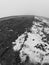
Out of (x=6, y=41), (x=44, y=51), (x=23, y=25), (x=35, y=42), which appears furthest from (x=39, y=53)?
(x=23, y=25)

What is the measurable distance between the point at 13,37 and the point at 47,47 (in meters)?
3.32

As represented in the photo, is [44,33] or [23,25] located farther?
[23,25]

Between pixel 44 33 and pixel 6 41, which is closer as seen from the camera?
pixel 6 41

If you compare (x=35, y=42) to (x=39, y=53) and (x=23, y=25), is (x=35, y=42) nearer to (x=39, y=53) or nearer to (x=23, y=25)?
(x=39, y=53)

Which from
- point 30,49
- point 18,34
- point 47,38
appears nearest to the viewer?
point 30,49

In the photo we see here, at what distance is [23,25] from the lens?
13.0 m

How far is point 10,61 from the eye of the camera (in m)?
7.70

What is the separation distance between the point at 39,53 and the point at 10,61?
210 cm

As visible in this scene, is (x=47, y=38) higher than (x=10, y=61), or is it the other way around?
(x=47, y=38)

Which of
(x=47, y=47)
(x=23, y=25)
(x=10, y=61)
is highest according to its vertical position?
(x=23, y=25)

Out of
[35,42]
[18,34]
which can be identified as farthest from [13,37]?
[35,42]

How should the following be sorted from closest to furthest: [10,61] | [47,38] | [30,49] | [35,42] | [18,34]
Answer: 1. [10,61]
2. [30,49]
3. [35,42]
4. [47,38]
5. [18,34]

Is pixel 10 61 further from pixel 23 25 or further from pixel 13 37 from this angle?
pixel 23 25

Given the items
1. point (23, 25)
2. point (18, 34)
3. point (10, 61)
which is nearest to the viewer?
point (10, 61)
